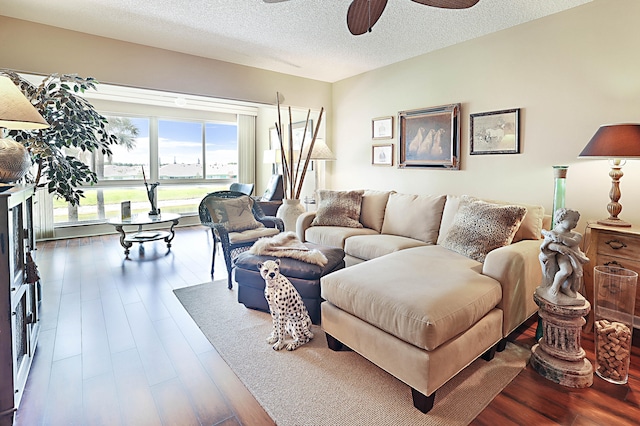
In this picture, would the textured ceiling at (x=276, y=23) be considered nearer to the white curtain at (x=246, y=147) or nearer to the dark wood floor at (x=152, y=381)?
the dark wood floor at (x=152, y=381)

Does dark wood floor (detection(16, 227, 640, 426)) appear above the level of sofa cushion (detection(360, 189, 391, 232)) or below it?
below

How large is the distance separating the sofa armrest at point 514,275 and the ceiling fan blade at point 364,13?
166cm

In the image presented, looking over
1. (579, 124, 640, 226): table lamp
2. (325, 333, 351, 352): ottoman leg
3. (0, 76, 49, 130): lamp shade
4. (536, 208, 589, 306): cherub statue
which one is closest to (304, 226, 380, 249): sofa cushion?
(325, 333, 351, 352): ottoman leg

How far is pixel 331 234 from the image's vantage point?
12.1 ft

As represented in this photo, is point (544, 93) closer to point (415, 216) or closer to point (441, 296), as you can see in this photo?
point (415, 216)

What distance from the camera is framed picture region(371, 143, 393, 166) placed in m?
4.50

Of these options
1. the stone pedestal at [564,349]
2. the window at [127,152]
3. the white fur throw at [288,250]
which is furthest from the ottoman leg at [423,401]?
the window at [127,152]

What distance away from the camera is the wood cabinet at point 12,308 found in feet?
5.11

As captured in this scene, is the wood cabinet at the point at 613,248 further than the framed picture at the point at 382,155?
No

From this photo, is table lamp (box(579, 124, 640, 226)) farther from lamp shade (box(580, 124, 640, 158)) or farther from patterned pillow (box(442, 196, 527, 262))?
patterned pillow (box(442, 196, 527, 262))

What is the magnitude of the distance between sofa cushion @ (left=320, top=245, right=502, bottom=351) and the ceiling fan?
4.98 feet

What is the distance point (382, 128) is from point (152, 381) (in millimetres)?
3760

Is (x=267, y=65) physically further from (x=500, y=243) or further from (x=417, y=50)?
(x=500, y=243)

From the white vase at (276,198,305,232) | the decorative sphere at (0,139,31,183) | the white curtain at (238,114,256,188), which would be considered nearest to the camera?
the decorative sphere at (0,139,31,183)
